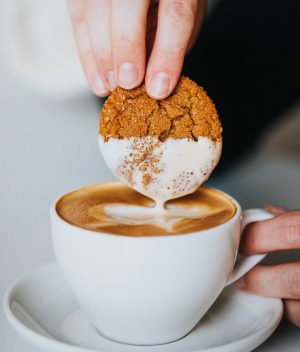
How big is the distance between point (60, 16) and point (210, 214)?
4.64 ft

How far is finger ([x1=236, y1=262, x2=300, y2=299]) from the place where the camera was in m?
0.78

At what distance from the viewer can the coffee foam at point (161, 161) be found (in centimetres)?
70

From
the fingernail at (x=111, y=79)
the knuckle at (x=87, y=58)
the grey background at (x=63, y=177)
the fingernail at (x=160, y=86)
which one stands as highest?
the fingernail at (x=160, y=86)

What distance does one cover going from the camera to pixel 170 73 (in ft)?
2.37

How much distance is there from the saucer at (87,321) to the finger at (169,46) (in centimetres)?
30

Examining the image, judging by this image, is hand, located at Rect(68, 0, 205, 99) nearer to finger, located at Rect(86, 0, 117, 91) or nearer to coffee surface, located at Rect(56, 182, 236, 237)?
finger, located at Rect(86, 0, 117, 91)

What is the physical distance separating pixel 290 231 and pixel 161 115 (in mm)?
244

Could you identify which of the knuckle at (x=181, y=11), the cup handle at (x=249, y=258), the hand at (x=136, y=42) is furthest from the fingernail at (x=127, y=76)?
the cup handle at (x=249, y=258)

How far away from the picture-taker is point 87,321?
29.3 inches

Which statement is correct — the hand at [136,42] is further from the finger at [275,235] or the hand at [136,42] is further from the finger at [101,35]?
the finger at [275,235]

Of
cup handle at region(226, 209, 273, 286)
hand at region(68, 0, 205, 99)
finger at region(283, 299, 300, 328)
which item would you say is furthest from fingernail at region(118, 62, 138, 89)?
finger at region(283, 299, 300, 328)

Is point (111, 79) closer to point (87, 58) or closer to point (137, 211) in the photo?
point (87, 58)

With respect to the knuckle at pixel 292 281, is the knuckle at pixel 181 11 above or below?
above

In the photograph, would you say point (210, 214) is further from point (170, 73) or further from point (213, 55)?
point (213, 55)
